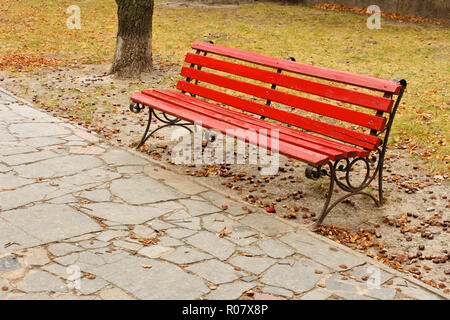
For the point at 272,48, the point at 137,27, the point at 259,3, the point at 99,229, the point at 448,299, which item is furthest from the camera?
the point at 259,3

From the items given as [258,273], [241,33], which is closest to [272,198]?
[258,273]

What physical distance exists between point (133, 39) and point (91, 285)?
→ 5756 mm

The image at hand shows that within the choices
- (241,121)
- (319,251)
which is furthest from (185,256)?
(241,121)

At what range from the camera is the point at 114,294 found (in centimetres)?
342

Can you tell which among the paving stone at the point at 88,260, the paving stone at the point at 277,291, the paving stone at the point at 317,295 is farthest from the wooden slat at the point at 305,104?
the paving stone at the point at 88,260

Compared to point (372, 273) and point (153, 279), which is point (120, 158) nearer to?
point (153, 279)

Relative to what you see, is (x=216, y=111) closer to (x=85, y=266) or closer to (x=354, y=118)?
(x=354, y=118)

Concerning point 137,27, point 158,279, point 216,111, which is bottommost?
point 158,279

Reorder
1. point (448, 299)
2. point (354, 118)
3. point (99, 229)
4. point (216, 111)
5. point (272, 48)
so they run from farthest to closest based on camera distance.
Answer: point (272, 48), point (216, 111), point (354, 118), point (99, 229), point (448, 299)

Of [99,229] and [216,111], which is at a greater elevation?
[216,111]

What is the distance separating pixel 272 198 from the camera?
201 inches

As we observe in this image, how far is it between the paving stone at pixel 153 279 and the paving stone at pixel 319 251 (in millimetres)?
858

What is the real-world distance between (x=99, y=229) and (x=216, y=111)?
1.87m

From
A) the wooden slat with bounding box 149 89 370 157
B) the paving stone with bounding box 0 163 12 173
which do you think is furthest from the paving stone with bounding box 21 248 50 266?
the wooden slat with bounding box 149 89 370 157
